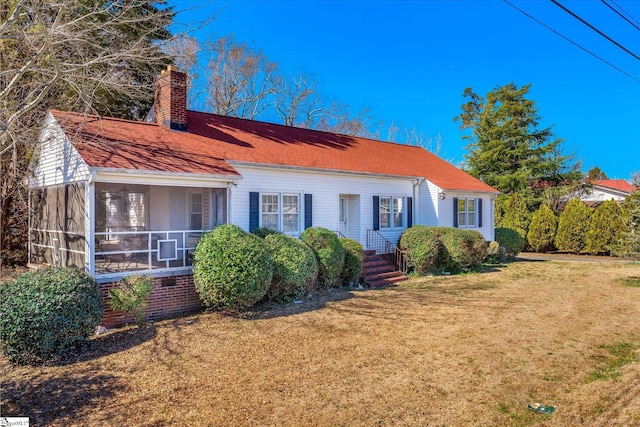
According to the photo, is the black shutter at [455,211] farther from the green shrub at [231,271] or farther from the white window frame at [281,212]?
the green shrub at [231,271]

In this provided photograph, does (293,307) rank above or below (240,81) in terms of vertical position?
below

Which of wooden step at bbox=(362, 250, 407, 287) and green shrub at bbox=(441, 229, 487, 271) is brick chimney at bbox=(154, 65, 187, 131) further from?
green shrub at bbox=(441, 229, 487, 271)

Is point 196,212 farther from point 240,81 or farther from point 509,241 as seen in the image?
point 240,81

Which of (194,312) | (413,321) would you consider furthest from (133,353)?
(413,321)

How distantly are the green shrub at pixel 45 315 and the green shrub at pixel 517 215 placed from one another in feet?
79.0

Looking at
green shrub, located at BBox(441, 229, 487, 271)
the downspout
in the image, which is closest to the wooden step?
green shrub, located at BBox(441, 229, 487, 271)

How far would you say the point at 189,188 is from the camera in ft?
42.3

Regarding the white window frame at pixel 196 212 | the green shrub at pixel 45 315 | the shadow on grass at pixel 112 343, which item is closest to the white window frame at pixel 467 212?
the white window frame at pixel 196 212

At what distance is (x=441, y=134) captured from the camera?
4212cm

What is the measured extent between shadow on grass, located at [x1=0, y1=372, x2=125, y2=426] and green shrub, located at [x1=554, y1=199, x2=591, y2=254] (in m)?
24.9

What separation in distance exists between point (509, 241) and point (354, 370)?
1636 cm

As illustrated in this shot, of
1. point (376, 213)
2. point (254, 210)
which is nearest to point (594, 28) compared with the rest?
point (254, 210)

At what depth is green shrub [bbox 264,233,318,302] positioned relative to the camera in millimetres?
9938

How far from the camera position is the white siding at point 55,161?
9484 mm
